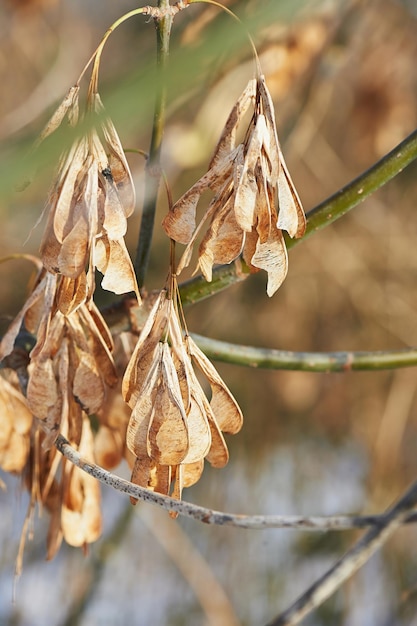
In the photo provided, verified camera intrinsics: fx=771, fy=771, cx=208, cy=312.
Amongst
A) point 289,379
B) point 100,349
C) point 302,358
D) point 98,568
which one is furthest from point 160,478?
point 289,379

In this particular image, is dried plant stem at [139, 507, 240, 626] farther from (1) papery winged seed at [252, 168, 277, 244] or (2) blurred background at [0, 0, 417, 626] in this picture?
(1) papery winged seed at [252, 168, 277, 244]

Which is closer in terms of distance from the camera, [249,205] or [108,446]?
[249,205]

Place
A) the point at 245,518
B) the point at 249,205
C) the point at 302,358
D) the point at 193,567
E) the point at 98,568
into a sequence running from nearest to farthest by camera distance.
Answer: the point at 245,518 → the point at 249,205 → the point at 302,358 → the point at 98,568 → the point at 193,567

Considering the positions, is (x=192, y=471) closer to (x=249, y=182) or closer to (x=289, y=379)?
(x=249, y=182)

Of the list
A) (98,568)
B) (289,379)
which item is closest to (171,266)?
(98,568)

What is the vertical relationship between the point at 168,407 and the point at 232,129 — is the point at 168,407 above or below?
below

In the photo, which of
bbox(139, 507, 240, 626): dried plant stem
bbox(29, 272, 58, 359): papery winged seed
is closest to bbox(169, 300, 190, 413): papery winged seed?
bbox(29, 272, 58, 359): papery winged seed

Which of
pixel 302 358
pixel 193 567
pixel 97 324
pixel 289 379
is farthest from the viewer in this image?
pixel 289 379

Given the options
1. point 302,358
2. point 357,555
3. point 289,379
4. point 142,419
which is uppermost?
point 289,379
